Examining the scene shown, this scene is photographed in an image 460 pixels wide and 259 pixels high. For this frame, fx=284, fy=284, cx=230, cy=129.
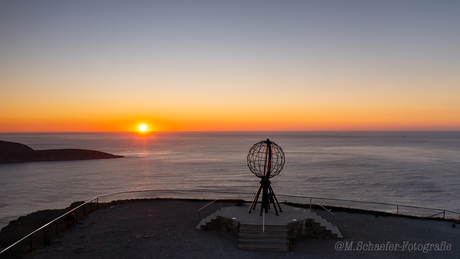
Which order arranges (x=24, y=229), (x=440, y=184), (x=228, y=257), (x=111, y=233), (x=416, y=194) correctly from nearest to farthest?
(x=228, y=257)
(x=111, y=233)
(x=24, y=229)
(x=416, y=194)
(x=440, y=184)

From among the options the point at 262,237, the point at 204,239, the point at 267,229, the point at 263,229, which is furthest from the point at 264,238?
the point at 204,239

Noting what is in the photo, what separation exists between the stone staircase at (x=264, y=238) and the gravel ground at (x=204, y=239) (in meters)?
0.41

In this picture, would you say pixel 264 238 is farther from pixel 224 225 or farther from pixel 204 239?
pixel 204 239

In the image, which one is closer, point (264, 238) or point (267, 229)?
point (264, 238)

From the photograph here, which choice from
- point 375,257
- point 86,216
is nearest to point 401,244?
point 375,257

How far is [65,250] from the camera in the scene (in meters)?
14.7

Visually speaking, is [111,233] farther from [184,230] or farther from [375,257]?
[375,257]

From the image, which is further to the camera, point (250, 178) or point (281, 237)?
point (250, 178)

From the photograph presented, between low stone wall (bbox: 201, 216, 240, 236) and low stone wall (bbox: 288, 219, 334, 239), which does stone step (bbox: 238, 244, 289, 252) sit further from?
low stone wall (bbox: 288, 219, 334, 239)

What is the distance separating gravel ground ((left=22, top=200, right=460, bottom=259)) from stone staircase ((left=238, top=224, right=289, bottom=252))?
1.35ft

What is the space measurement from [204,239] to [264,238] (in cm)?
349

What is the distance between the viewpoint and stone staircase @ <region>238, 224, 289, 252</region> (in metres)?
15.2

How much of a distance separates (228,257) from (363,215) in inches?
506

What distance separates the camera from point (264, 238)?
1566cm
